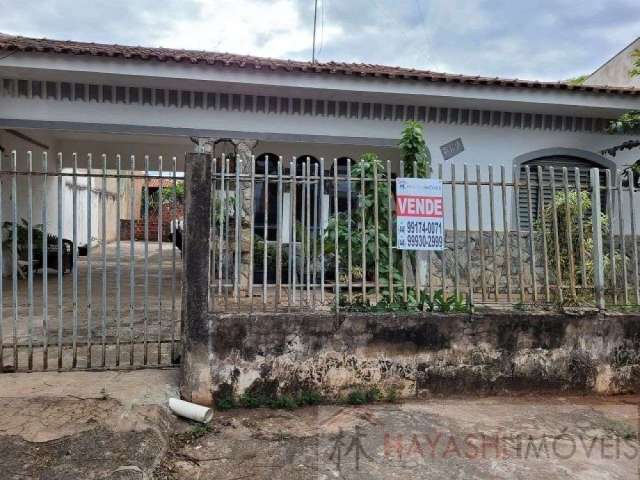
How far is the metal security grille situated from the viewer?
4.12m

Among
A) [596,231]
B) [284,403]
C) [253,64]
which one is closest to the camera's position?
[284,403]

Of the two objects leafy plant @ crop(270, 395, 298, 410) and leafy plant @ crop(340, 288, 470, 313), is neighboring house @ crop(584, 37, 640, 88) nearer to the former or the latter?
leafy plant @ crop(340, 288, 470, 313)

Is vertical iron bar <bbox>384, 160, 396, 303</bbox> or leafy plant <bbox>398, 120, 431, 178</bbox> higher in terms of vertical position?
leafy plant <bbox>398, 120, 431, 178</bbox>

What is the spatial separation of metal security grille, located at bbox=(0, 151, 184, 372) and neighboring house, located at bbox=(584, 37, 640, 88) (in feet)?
40.1

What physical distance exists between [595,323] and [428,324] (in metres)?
1.55

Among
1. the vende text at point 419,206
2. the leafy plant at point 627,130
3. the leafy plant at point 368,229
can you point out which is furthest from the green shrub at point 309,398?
the leafy plant at point 627,130

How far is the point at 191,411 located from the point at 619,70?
1532 centimetres

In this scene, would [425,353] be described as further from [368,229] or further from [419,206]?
[419,206]

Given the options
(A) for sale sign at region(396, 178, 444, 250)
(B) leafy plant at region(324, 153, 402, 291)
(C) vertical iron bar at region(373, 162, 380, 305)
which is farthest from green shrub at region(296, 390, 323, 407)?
(A) for sale sign at region(396, 178, 444, 250)

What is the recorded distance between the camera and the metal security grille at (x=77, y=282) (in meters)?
4.12

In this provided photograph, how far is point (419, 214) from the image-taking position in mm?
4512

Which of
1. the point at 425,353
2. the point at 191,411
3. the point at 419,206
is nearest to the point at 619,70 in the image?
the point at 419,206

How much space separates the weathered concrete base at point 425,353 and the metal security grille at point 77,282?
0.78m

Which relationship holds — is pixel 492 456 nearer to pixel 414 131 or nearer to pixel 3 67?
pixel 414 131
